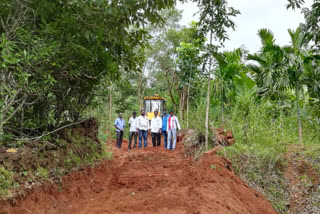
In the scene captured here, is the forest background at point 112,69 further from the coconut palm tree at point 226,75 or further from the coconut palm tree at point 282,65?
the coconut palm tree at point 226,75

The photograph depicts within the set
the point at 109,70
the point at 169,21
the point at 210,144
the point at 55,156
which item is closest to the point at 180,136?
the point at 210,144

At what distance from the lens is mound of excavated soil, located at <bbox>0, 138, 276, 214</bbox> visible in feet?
14.3

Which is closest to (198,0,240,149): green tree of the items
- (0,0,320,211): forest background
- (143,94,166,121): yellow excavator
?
(0,0,320,211): forest background

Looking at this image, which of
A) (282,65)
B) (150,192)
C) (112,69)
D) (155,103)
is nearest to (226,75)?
(282,65)

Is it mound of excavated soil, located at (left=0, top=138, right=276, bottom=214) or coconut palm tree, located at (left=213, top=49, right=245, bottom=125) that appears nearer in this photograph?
mound of excavated soil, located at (left=0, top=138, right=276, bottom=214)

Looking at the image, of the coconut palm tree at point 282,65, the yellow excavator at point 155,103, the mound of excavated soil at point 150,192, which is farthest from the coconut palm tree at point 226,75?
the mound of excavated soil at point 150,192

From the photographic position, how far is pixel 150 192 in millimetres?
5371

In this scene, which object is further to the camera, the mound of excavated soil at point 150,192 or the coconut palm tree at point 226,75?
the coconut palm tree at point 226,75

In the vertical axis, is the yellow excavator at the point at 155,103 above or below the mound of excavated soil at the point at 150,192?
above

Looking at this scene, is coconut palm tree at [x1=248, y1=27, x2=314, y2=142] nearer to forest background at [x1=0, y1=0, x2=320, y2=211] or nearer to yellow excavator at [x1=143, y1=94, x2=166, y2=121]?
forest background at [x1=0, y1=0, x2=320, y2=211]

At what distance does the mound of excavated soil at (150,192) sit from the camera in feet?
14.3

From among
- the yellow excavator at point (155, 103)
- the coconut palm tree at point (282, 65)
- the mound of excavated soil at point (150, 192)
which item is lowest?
the mound of excavated soil at point (150, 192)

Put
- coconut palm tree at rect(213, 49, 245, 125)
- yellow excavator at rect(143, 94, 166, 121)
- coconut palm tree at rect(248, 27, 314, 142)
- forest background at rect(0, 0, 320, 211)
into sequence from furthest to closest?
yellow excavator at rect(143, 94, 166, 121) → coconut palm tree at rect(213, 49, 245, 125) → coconut palm tree at rect(248, 27, 314, 142) → forest background at rect(0, 0, 320, 211)

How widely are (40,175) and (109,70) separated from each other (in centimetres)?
268
